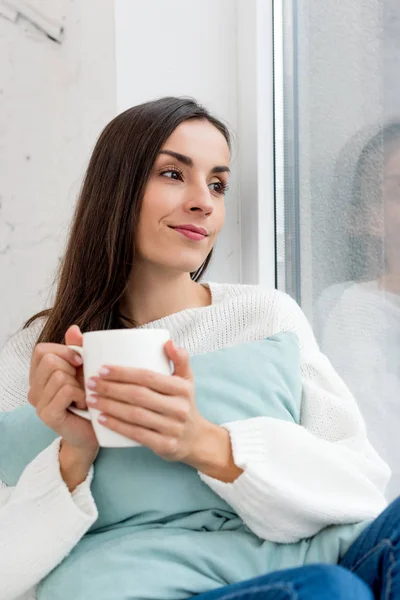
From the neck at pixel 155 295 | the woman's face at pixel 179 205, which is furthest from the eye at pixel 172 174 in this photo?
the neck at pixel 155 295

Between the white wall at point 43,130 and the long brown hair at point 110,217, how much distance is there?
0.87 ft

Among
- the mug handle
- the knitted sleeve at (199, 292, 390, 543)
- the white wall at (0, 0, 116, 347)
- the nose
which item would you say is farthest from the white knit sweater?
the white wall at (0, 0, 116, 347)

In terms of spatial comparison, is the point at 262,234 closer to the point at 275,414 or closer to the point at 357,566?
the point at 275,414

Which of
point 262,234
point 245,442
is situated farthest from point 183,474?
point 262,234

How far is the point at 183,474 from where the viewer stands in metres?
0.97

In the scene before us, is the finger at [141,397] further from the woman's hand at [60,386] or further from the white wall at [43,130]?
the white wall at [43,130]

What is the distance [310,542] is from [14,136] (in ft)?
3.19

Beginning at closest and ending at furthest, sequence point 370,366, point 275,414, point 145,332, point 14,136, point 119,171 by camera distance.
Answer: point 145,332 < point 275,414 < point 119,171 < point 370,366 < point 14,136

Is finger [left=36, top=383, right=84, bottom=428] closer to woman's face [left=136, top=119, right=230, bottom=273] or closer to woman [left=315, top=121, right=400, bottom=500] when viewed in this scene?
woman's face [left=136, top=119, right=230, bottom=273]

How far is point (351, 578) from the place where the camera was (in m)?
0.72

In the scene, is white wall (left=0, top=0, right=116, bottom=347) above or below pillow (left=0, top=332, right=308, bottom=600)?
above

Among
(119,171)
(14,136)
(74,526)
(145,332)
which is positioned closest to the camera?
(145,332)

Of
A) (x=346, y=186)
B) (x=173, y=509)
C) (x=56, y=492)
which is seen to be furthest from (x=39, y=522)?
(x=346, y=186)

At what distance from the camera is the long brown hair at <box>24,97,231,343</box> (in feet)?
3.78
